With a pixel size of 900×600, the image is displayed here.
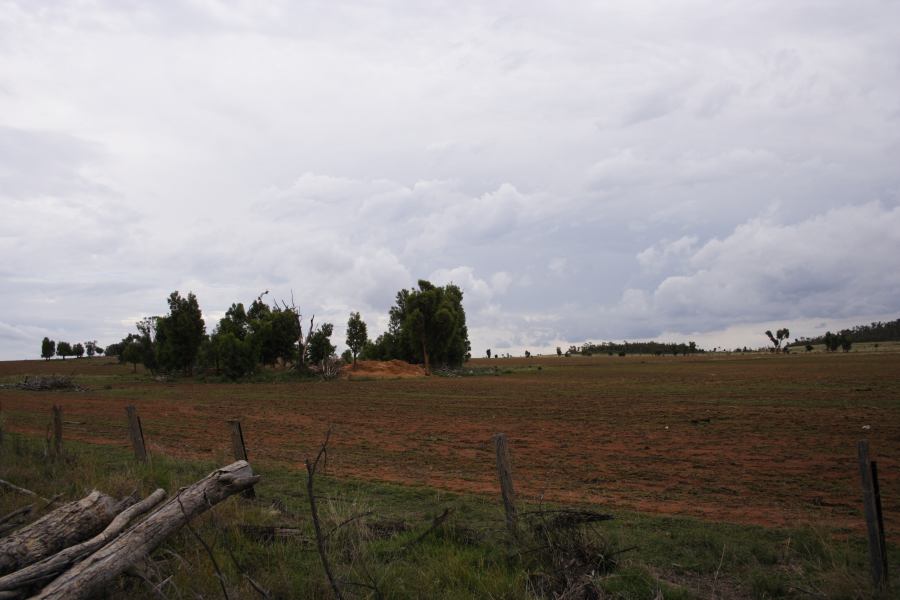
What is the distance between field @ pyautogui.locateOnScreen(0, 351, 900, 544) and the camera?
33.2ft

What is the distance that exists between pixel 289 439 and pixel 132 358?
222 feet

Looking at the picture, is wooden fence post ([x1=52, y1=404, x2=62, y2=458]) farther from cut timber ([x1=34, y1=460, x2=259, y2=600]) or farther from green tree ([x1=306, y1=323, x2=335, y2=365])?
green tree ([x1=306, y1=323, x2=335, y2=365])

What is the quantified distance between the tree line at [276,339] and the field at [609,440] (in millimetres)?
27949

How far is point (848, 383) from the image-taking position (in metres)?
31.1

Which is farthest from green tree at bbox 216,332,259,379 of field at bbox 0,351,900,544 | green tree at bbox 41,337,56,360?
green tree at bbox 41,337,56,360

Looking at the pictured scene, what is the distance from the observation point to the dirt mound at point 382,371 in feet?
191

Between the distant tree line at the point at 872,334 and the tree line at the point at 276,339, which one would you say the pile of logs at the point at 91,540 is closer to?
the tree line at the point at 276,339

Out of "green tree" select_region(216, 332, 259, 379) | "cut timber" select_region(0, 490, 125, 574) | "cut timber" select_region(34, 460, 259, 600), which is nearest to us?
"cut timber" select_region(34, 460, 259, 600)

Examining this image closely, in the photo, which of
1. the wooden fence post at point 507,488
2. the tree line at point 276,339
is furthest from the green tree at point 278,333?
the wooden fence post at point 507,488

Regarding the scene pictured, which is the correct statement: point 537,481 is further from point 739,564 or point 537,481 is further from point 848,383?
point 848,383

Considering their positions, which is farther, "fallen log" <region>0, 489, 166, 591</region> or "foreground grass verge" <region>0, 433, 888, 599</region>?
"foreground grass verge" <region>0, 433, 888, 599</region>

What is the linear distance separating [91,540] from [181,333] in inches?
2410

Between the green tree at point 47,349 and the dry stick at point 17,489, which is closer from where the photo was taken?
the dry stick at point 17,489

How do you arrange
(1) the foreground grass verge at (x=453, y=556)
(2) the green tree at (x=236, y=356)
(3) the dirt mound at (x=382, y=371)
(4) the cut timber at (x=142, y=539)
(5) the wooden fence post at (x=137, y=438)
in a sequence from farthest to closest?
(3) the dirt mound at (x=382, y=371)
(2) the green tree at (x=236, y=356)
(5) the wooden fence post at (x=137, y=438)
(1) the foreground grass verge at (x=453, y=556)
(4) the cut timber at (x=142, y=539)
